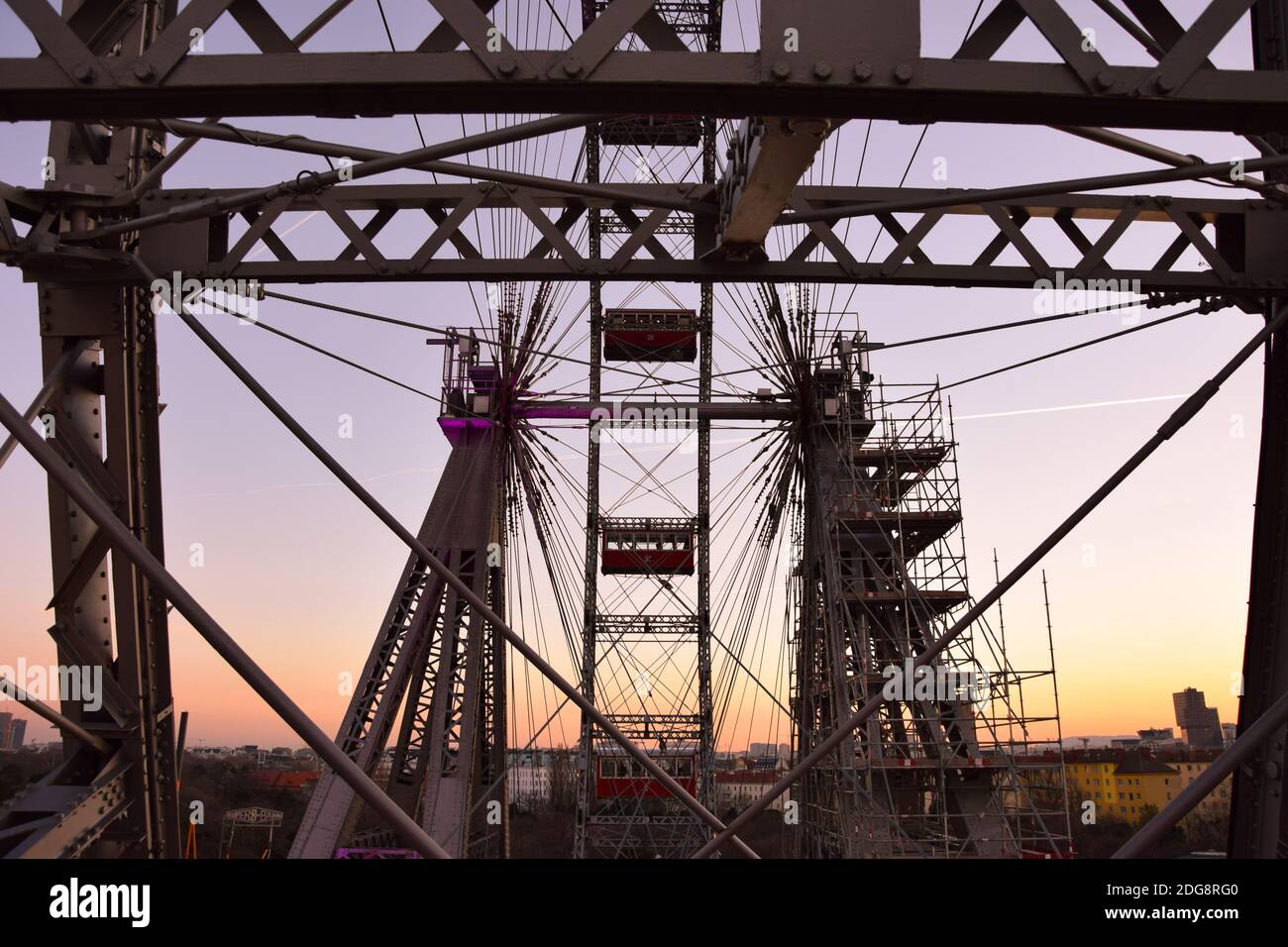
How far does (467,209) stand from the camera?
699cm

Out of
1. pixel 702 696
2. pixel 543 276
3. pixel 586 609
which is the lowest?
pixel 702 696

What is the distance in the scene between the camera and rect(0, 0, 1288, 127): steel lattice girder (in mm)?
3840

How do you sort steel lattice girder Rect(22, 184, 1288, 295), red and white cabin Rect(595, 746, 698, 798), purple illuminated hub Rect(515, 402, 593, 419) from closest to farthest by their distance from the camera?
steel lattice girder Rect(22, 184, 1288, 295)
purple illuminated hub Rect(515, 402, 593, 419)
red and white cabin Rect(595, 746, 698, 798)

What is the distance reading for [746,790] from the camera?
3659 centimetres

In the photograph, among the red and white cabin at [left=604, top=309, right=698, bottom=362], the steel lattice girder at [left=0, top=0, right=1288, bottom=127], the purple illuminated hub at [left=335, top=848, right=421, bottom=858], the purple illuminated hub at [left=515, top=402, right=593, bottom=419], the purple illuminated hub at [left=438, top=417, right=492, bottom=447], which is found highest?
the red and white cabin at [left=604, top=309, right=698, bottom=362]

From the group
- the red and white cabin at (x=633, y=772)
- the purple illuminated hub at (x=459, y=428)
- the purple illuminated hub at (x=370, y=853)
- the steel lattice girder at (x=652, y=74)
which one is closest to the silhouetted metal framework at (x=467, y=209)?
the steel lattice girder at (x=652, y=74)

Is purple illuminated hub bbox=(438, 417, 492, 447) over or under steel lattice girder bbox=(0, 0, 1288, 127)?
over

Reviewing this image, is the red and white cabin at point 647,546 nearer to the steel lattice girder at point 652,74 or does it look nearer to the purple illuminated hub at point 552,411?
the purple illuminated hub at point 552,411

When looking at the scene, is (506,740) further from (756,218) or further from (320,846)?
(756,218)

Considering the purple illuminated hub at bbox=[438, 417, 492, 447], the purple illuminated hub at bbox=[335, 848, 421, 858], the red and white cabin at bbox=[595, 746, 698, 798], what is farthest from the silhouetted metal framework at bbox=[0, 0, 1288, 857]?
the red and white cabin at bbox=[595, 746, 698, 798]

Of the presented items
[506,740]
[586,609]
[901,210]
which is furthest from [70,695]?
[586,609]

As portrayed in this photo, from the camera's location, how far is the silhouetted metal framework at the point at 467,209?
388 centimetres

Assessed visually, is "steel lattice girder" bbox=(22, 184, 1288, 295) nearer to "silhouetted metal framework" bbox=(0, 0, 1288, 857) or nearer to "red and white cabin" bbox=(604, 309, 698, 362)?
"silhouetted metal framework" bbox=(0, 0, 1288, 857)
